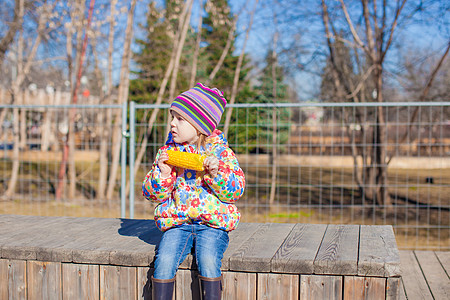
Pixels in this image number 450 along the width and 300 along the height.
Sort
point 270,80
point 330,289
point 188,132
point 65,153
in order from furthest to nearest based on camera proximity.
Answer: point 270,80
point 65,153
point 188,132
point 330,289

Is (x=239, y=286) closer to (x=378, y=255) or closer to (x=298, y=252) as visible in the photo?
(x=298, y=252)

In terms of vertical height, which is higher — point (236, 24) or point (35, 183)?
point (236, 24)

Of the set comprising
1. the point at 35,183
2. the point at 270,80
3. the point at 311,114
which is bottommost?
the point at 35,183

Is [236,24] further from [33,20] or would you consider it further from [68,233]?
[68,233]

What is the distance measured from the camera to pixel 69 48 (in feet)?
24.3

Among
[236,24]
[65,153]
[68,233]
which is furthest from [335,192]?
[68,233]

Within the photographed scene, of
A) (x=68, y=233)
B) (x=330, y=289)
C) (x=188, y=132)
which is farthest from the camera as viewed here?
(x=68, y=233)

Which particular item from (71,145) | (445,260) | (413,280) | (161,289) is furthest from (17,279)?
(71,145)

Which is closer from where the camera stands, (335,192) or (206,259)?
(206,259)

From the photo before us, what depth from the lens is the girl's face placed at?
7.57 feet

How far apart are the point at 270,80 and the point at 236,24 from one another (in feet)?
5.52

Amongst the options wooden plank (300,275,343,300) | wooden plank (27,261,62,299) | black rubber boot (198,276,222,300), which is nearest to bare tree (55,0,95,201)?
wooden plank (27,261,62,299)

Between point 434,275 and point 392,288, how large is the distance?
1682mm

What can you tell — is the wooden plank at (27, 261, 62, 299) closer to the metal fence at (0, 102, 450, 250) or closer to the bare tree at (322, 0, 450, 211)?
the metal fence at (0, 102, 450, 250)
